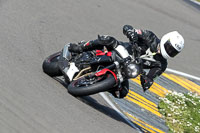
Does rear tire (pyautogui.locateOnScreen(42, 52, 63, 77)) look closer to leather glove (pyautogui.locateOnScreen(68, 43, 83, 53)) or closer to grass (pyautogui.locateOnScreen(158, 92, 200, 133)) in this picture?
leather glove (pyautogui.locateOnScreen(68, 43, 83, 53))

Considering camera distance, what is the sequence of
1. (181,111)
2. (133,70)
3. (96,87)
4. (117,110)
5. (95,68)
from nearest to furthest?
1. (96,87)
2. (133,70)
3. (95,68)
4. (117,110)
5. (181,111)

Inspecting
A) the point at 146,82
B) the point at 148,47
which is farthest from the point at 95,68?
the point at 148,47

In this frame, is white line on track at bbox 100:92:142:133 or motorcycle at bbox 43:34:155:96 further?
white line on track at bbox 100:92:142:133

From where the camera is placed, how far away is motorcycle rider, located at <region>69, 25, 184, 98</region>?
7.10 meters

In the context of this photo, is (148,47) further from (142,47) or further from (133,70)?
(133,70)

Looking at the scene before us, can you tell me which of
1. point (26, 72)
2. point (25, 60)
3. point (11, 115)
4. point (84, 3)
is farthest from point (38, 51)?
point (84, 3)

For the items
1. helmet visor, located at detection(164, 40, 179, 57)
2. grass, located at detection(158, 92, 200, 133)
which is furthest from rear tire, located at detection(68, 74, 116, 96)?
grass, located at detection(158, 92, 200, 133)

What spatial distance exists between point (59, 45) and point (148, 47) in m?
2.95

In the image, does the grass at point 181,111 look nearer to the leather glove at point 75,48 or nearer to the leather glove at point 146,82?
the leather glove at point 146,82

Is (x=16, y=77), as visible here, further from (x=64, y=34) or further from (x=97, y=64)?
(x=64, y=34)

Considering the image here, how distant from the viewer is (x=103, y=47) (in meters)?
7.61

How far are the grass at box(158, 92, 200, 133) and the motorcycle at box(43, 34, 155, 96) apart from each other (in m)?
1.84

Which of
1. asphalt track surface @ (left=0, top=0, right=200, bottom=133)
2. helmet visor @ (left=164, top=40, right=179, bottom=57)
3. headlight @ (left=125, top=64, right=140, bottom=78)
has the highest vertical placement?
helmet visor @ (left=164, top=40, right=179, bottom=57)

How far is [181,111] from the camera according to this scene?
29.1ft
